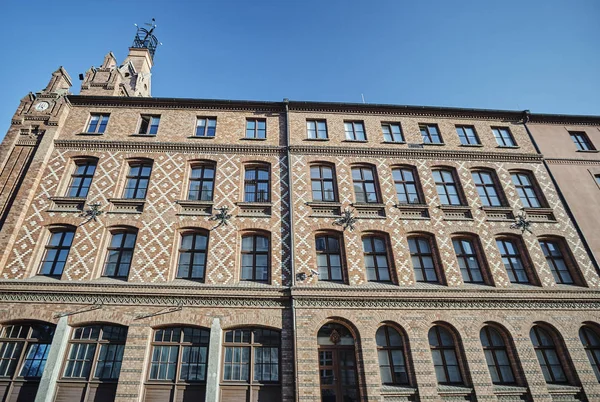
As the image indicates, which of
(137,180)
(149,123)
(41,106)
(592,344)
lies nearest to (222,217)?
(137,180)

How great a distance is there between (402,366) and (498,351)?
3.77 metres

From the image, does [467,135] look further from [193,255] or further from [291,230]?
[193,255]

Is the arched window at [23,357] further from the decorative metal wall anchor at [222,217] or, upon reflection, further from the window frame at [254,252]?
the window frame at [254,252]

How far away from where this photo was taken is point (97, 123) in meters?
16.6

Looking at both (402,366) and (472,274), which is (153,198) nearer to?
(402,366)

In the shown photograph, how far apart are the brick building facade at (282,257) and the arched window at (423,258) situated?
7 cm

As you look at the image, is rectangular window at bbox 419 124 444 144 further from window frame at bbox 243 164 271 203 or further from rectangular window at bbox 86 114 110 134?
rectangular window at bbox 86 114 110 134

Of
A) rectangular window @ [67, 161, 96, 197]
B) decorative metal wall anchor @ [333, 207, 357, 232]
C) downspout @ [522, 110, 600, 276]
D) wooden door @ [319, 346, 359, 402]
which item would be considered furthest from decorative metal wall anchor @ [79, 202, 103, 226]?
downspout @ [522, 110, 600, 276]

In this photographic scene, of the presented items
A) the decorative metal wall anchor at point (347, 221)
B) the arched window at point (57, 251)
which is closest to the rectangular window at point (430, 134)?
the decorative metal wall anchor at point (347, 221)

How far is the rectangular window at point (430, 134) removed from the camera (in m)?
17.3

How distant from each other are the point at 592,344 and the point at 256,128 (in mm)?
16912

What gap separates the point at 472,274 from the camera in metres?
13.6

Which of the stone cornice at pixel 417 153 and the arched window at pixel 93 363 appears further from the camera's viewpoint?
the stone cornice at pixel 417 153

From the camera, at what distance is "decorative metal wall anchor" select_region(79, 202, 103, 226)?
13391mm
